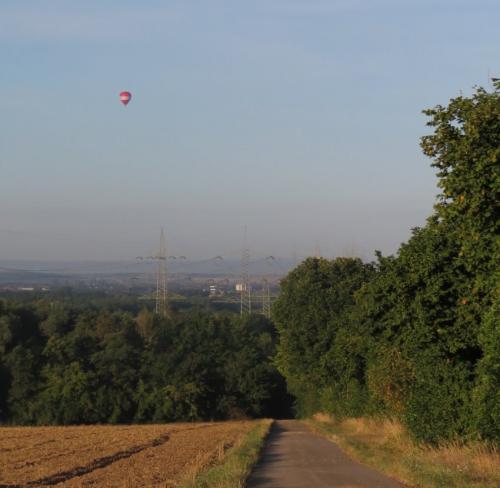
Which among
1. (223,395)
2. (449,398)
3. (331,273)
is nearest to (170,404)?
(223,395)

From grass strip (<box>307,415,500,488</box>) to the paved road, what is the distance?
1.49 ft

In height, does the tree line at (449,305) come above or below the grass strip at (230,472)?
above

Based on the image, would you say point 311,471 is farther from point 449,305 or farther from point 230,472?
point 449,305

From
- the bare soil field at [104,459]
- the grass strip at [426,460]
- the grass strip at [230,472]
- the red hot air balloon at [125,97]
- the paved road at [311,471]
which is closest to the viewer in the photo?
the grass strip at [426,460]

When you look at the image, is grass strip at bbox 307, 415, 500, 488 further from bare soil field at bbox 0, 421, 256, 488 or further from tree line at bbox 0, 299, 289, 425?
tree line at bbox 0, 299, 289, 425

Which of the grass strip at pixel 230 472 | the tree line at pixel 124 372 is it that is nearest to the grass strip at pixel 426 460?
the grass strip at pixel 230 472

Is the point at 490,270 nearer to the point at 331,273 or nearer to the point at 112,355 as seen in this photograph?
the point at 331,273

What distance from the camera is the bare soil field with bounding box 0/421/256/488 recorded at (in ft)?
73.7

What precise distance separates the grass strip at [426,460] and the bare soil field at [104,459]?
4.88 metres

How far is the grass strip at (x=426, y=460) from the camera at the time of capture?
710 inches

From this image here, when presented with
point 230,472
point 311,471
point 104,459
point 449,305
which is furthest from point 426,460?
point 104,459

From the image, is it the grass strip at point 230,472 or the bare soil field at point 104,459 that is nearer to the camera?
the grass strip at point 230,472

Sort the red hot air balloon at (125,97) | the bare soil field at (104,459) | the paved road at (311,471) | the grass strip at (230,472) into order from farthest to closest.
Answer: the red hot air balloon at (125,97), the bare soil field at (104,459), the paved road at (311,471), the grass strip at (230,472)

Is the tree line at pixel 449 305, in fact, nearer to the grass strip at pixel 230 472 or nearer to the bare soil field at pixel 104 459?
the grass strip at pixel 230 472
